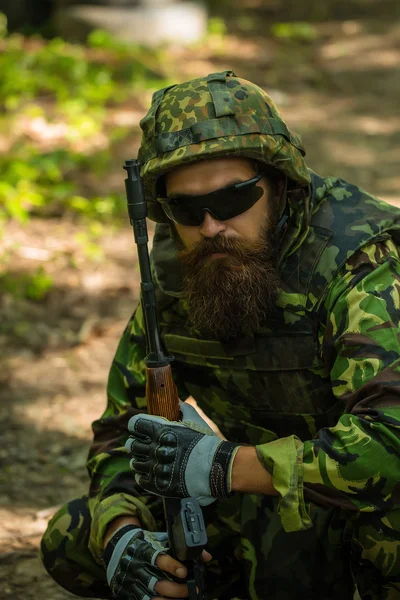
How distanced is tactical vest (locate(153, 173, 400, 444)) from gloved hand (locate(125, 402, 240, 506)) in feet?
1.59

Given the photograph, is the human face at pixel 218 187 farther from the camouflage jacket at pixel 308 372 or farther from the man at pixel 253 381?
the camouflage jacket at pixel 308 372

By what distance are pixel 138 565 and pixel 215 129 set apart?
4.74ft

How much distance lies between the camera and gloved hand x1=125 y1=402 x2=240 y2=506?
277 centimetres

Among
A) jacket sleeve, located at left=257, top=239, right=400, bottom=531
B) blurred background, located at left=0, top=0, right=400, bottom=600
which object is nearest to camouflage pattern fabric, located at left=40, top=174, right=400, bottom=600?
jacket sleeve, located at left=257, top=239, right=400, bottom=531

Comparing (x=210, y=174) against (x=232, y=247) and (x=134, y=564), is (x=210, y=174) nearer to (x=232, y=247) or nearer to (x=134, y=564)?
(x=232, y=247)

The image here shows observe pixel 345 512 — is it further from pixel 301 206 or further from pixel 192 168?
pixel 192 168

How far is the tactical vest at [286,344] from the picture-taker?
308cm

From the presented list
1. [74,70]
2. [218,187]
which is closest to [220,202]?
[218,187]

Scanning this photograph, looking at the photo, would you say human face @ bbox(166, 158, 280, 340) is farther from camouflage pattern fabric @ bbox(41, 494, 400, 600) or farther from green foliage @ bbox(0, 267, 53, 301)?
green foliage @ bbox(0, 267, 53, 301)

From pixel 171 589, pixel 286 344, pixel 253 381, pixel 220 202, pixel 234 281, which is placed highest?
pixel 220 202

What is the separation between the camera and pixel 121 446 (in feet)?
11.2

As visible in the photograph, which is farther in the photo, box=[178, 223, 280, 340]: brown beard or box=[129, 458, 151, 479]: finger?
box=[178, 223, 280, 340]: brown beard

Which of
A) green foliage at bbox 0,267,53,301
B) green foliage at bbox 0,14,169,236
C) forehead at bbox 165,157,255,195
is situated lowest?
forehead at bbox 165,157,255,195

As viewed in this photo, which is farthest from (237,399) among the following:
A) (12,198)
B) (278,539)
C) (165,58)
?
(165,58)
